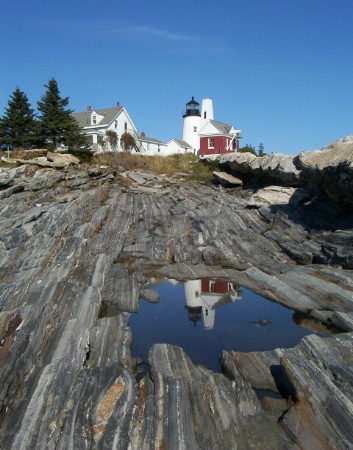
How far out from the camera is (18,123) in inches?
1805

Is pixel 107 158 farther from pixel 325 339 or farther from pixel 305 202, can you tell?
pixel 325 339

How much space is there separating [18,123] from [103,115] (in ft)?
50.2

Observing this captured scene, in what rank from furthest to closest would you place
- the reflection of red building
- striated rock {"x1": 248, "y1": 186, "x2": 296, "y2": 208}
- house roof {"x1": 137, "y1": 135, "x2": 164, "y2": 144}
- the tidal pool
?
house roof {"x1": 137, "y1": 135, "x2": 164, "y2": 144} < striated rock {"x1": 248, "y1": 186, "x2": 296, "y2": 208} < the reflection of red building < the tidal pool

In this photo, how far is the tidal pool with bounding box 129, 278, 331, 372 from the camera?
→ 42.5 ft

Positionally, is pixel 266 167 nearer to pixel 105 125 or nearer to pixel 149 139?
pixel 105 125

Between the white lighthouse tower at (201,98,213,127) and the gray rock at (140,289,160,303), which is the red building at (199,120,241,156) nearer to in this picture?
the white lighthouse tower at (201,98,213,127)

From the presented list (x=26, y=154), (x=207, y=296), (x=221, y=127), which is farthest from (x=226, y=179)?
(x=207, y=296)

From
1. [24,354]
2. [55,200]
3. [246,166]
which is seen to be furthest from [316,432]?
[246,166]

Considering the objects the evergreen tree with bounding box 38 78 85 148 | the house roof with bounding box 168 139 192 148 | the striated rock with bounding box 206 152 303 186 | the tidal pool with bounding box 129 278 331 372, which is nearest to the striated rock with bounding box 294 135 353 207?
the striated rock with bounding box 206 152 303 186

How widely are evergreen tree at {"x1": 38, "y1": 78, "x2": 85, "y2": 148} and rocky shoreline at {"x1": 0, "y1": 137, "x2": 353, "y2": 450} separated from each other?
11.8 m

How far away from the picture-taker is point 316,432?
26.0 ft

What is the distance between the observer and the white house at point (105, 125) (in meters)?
52.3

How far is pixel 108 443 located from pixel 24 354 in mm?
3989

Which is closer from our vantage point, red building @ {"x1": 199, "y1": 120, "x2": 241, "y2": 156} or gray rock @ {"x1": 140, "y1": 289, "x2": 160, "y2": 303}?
gray rock @ {"x1": 140, "y1": 289, "x2": 160, "y2": 303}
